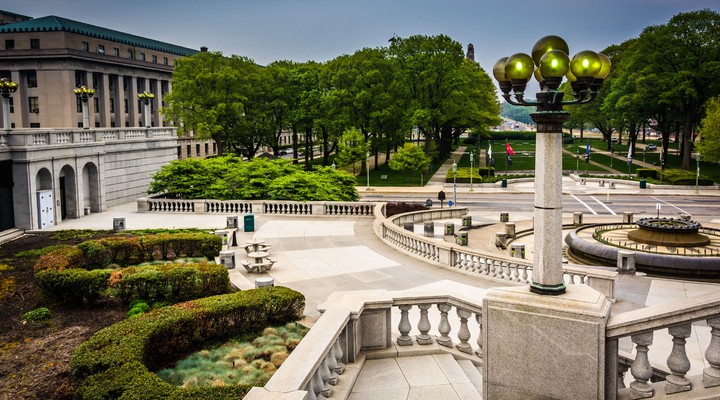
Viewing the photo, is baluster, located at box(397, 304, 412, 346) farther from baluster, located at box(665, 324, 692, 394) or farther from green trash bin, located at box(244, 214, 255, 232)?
green trash bin, located at box(244, 214, 255, 232)

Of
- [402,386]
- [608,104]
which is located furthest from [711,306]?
[608,104]

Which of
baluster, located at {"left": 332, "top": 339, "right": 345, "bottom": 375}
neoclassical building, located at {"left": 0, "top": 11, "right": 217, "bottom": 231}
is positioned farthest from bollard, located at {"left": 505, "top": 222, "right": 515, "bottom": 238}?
baluster, located at {"left": 332, "top": 339, "right": 345, "bottom": 375}

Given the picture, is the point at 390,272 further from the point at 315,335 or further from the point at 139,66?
the point at 139,66

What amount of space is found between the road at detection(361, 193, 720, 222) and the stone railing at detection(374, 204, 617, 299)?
26728 millimetres

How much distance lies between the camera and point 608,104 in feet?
285

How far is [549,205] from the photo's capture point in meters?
8.60

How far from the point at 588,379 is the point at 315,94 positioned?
76018 mm

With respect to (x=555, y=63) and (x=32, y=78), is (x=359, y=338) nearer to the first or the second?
(x=555, y=63)

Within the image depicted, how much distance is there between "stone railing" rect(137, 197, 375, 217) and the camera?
37.0 metres

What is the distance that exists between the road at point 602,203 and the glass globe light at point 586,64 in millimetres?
43756

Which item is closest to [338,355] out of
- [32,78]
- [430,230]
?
[430,230]

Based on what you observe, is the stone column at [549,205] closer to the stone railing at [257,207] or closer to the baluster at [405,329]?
the baluster at [405,329]

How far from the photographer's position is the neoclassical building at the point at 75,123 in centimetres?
3475

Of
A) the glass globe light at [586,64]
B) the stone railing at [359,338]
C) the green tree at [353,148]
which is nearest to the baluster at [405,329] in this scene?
the stone railing at [359,338]
